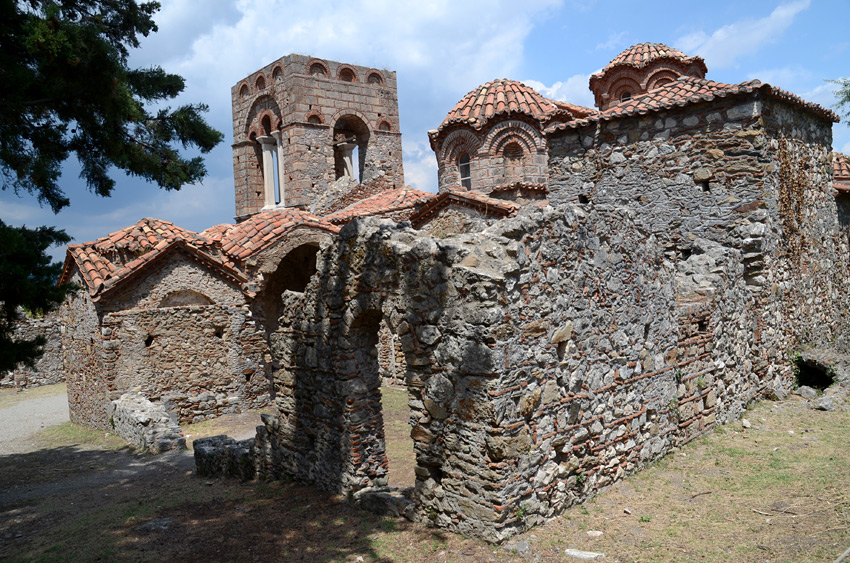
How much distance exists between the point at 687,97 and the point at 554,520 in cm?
664

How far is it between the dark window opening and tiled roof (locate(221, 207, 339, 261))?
9529mm

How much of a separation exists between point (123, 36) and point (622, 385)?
7.18 metres

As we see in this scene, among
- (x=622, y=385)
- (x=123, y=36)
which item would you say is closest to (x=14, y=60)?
(x=123, y=36)

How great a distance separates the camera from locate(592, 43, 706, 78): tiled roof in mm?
19625

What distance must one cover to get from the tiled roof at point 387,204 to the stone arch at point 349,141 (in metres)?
5.36

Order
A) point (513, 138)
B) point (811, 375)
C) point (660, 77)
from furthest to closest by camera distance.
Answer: point (660, 77)
point (513, 138)
point (811, 375)

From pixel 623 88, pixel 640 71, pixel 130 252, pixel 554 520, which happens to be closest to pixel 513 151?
pixel 623 88

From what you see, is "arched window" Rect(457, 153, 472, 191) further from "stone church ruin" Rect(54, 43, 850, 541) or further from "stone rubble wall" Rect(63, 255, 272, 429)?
"stone rubble wall" Rect(63, 255, 272, 429)

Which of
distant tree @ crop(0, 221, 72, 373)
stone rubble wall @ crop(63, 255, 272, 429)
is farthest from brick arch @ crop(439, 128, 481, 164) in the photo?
distant tree @ crop(0, 221, 72, 373)

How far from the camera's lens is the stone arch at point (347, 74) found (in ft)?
74.7

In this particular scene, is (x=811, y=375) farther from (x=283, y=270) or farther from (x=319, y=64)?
(x=319, y=64)

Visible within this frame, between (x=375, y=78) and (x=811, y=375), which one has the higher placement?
(x=375, y=78)

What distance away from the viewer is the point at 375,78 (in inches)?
930

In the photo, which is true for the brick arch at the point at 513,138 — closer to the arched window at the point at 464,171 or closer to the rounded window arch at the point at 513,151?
the rounded window arch at the point at 513,151
